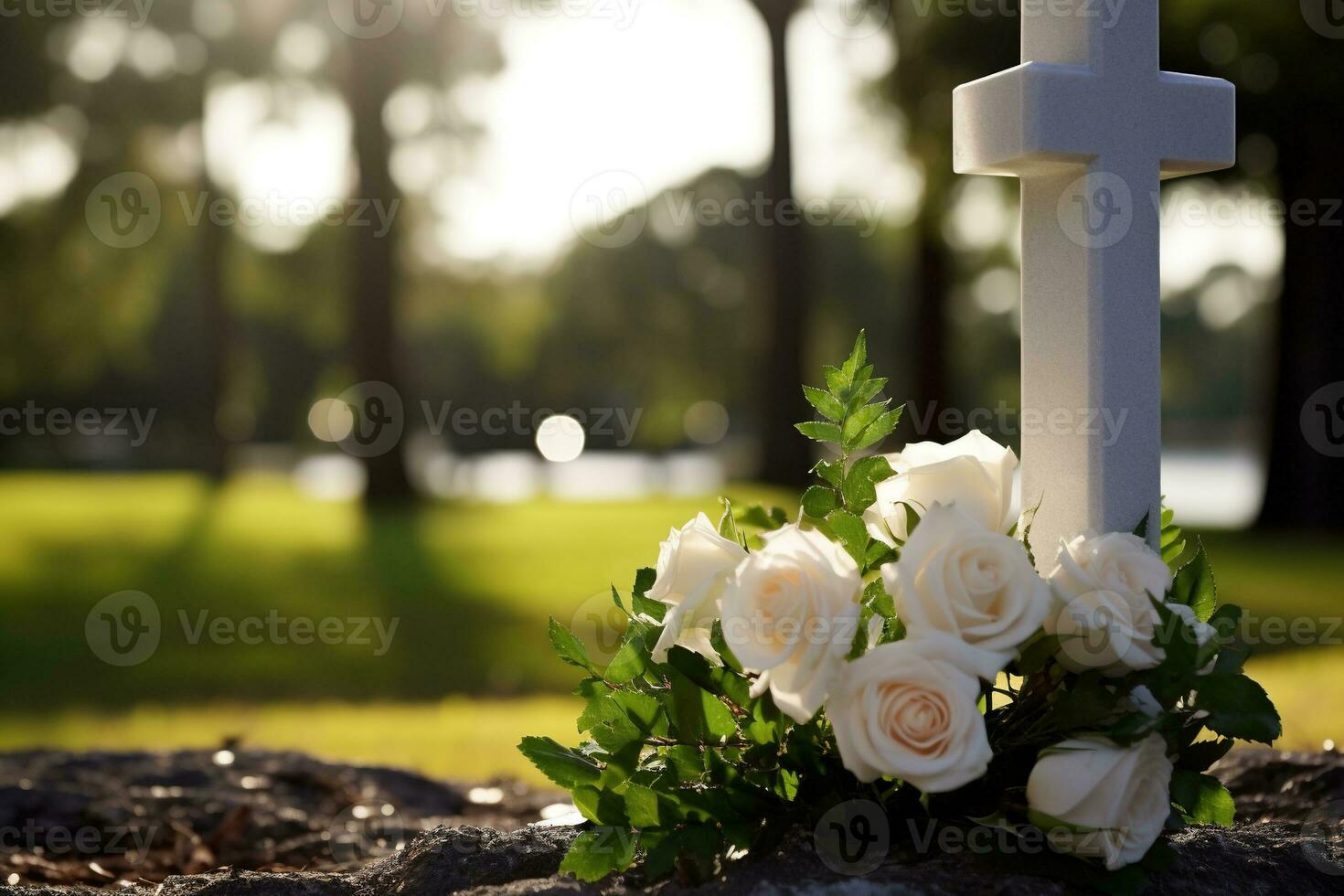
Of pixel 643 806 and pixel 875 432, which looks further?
pixel 875 432

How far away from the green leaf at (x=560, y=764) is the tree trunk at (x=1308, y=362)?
41.3ft

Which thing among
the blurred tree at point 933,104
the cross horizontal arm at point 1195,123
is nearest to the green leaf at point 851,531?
the cross horizontal arm at point 1195,123

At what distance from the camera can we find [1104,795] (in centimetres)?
191

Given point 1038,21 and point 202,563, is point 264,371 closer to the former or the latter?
point 202,563

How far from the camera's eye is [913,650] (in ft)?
6.03

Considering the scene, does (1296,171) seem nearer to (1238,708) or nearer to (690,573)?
(1238,708)

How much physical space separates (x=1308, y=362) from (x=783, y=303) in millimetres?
7337

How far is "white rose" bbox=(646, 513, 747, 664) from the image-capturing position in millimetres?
2076

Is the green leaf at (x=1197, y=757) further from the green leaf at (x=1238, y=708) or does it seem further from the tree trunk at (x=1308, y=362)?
the tree trunk at (x=1308, y=362)

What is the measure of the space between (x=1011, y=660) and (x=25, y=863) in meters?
2.53

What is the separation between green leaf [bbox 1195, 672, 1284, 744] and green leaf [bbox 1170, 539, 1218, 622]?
272mm

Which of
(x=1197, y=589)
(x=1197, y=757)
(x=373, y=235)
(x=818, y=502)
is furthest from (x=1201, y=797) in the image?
(x=373, y=235)

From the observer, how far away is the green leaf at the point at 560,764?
2117 millimetres

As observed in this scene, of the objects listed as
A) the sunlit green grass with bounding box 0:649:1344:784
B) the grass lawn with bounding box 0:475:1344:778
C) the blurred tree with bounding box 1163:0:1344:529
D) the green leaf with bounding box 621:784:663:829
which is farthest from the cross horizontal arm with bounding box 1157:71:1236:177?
the blurred tree with bounding box 1163:0:1344:529
